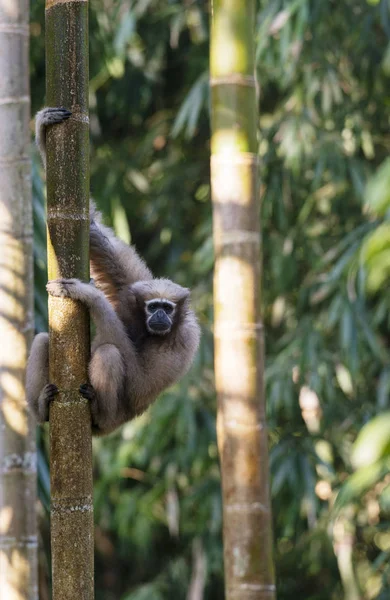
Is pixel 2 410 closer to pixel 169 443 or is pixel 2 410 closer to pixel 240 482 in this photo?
pixel 240 482

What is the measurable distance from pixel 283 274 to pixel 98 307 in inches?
256

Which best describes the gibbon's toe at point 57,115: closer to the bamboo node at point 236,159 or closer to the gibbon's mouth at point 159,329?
the gibbon's mouth at point 159,329

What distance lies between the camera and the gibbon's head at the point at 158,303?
518cm

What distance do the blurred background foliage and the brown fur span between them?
298 centimetres

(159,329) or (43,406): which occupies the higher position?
(159,329)

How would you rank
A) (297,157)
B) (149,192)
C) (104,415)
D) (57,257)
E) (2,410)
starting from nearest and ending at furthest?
(57,257), (104,415), (2,410), (297,157), (149,192)

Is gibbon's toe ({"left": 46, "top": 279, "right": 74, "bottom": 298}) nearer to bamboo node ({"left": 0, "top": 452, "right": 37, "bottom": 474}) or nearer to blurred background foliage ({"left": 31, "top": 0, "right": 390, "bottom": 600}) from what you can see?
bamboo node ({"left": 0, "top": 452, "right": 37, "bottom": 474})

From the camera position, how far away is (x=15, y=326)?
5.06 meters

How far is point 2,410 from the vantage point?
510 centimetres

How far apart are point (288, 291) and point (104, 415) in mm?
6721

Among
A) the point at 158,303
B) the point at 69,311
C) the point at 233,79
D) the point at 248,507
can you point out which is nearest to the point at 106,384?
the point at 158,303

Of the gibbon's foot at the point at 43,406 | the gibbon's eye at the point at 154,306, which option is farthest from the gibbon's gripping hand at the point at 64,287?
the gibbon's eye at the point at 154,306

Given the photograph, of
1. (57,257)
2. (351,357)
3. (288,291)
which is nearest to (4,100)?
(57,257)

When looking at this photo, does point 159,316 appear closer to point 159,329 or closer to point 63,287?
point 159,329
